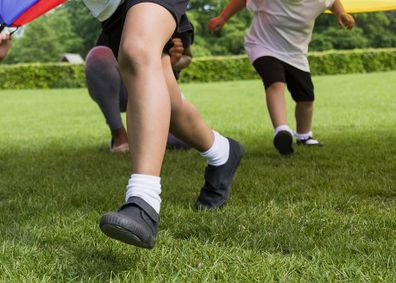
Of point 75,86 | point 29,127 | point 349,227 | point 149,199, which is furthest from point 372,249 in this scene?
point 75,86

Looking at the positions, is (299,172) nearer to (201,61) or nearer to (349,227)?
(349,227)

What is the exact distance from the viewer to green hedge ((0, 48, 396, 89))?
82.0 feet

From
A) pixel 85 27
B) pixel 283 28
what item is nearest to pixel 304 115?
pixel 283 28

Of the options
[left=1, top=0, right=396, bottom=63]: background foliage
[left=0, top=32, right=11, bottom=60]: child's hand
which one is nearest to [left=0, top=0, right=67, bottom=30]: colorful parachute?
[left=0, top=32, right=11, bottom=60]: child's hand

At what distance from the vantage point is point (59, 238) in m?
1.81

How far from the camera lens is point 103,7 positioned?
1.93 metres

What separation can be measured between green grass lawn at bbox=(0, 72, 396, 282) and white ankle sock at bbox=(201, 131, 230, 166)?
0.18 metres

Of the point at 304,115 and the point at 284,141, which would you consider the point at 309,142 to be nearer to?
the point at 304,115

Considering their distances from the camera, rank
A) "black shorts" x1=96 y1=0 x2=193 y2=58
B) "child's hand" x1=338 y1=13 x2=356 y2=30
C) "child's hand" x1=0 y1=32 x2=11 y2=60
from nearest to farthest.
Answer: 1. "black shorts" x1=96 y1=0 x2=193 y2=58
2. "child's hand" x1=0 y1=32 x2=11 y2=60
3. "child's hand" x1=338 y1=13 x2=356 y2=30

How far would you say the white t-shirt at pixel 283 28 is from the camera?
386 cm

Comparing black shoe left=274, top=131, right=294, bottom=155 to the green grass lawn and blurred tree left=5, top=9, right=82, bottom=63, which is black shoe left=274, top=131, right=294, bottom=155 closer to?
the green grass lawn

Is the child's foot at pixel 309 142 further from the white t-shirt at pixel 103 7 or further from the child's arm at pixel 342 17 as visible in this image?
the white t-shirt at pixel 103 7

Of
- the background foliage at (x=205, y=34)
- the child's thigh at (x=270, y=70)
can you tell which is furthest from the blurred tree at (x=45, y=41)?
the child's thigh at (x=270, y=70)

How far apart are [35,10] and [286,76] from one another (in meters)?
1.88
